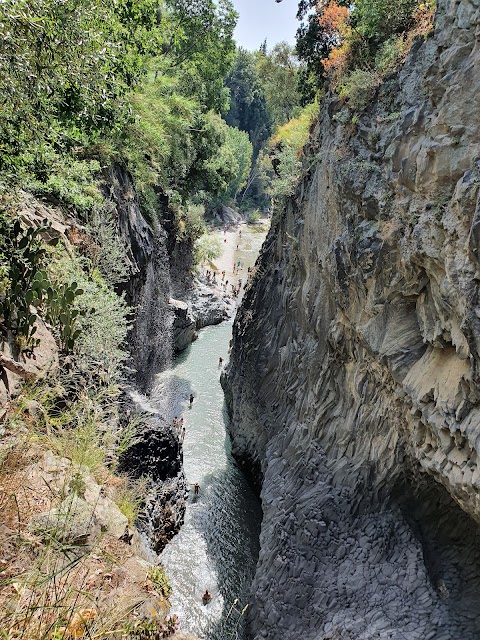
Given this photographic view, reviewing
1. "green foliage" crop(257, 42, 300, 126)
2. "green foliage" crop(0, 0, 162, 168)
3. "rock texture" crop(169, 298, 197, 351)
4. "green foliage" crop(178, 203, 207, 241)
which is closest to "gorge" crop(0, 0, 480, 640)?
"green foliage" crop(0, 0, 162, 168)

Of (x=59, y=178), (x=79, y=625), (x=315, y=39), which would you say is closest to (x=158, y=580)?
(x=79, y=625)

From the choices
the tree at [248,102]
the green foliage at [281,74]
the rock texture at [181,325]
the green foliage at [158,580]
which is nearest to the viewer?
the green foliage at [158,580]

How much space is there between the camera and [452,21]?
6.35 m

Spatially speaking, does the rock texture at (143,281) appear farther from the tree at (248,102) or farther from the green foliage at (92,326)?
the tree at (248,102)

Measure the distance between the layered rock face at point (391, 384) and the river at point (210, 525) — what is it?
1712mm

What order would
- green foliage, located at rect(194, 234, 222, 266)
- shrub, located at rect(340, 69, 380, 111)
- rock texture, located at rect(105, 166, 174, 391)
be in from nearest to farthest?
shrub, located at rect(340, 69, 380, 111) → rock texture, located at rect(105, 166, 174, 391) → green foliage, located at rect(194, 234, 222, 266)

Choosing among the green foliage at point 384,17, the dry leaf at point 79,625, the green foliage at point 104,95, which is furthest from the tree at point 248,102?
the dry leaf at point 79,625

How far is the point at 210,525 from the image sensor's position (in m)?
12.5

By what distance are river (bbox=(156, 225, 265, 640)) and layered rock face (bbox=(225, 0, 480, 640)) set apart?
1712 millimetres

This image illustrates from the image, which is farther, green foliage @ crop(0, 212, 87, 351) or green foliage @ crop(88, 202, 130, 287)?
green foliage @ crop(88, 202, 130, 287)

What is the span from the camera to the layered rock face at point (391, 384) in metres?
5.99

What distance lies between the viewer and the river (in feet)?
32.9

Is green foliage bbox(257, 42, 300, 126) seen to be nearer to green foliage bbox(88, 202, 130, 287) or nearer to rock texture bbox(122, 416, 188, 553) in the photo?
green foliage bbox(88, 202, 130, 287)

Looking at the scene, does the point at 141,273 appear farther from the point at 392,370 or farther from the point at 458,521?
the point at 458,521
